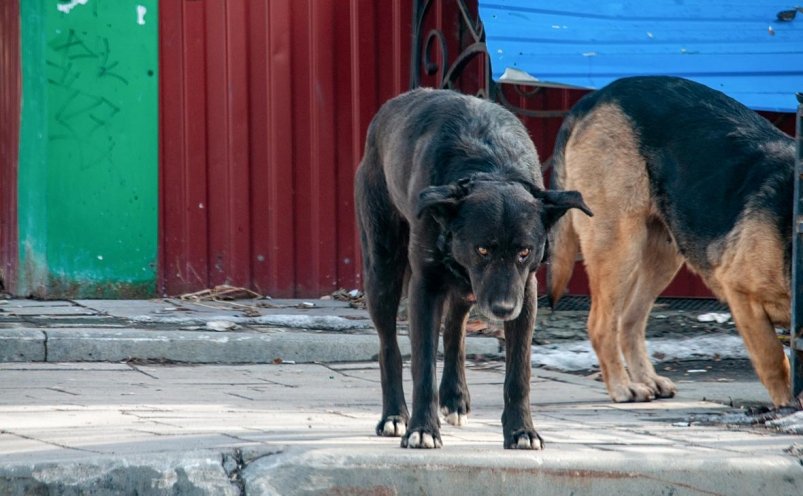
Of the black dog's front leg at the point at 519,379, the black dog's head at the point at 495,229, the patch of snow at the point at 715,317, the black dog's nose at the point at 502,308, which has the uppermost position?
the black dog's head at the point at 495,229

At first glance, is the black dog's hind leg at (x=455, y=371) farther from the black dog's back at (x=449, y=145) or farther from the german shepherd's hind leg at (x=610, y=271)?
the german shepherd's hind leg at (x=610, y=271)

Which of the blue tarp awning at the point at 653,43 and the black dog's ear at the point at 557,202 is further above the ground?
the blue tarp awning at the point at 653,43

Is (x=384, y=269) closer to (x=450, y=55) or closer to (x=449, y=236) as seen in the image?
(x=449, y=236)

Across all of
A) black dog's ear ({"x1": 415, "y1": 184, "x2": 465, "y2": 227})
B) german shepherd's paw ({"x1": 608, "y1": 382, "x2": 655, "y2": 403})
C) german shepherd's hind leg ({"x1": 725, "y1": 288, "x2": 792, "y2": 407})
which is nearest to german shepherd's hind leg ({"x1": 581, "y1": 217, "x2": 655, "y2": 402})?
german shepherd's paw ({"x1": 608, "y1": 382, "x2": 655, "y2": 403})

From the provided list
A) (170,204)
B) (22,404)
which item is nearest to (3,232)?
(170,204)

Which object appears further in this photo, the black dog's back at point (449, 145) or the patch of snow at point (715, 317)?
the patch of snow at point (715, 317)

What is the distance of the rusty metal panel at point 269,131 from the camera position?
952cm

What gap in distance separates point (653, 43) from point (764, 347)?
2.93 metres

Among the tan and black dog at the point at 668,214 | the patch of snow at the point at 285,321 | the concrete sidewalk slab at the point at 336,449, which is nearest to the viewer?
the concrete sidewalk slab at the point at 336,449

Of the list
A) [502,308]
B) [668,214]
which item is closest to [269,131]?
[668,214]

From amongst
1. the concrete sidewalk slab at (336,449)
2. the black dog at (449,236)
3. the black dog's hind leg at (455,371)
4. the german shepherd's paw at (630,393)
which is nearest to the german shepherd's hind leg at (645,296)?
the german shepherd's paw at (630,393)

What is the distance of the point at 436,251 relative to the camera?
4500mm

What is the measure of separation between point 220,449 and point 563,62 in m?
4.56

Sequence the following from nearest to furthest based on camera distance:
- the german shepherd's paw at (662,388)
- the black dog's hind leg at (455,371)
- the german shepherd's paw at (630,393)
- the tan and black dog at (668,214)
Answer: the black dog's hind leg at (455,371) → the tan and black dog at (668,214) → the german shepherd's paw at (630,393) → the german shepherd's paw at (662,388)
